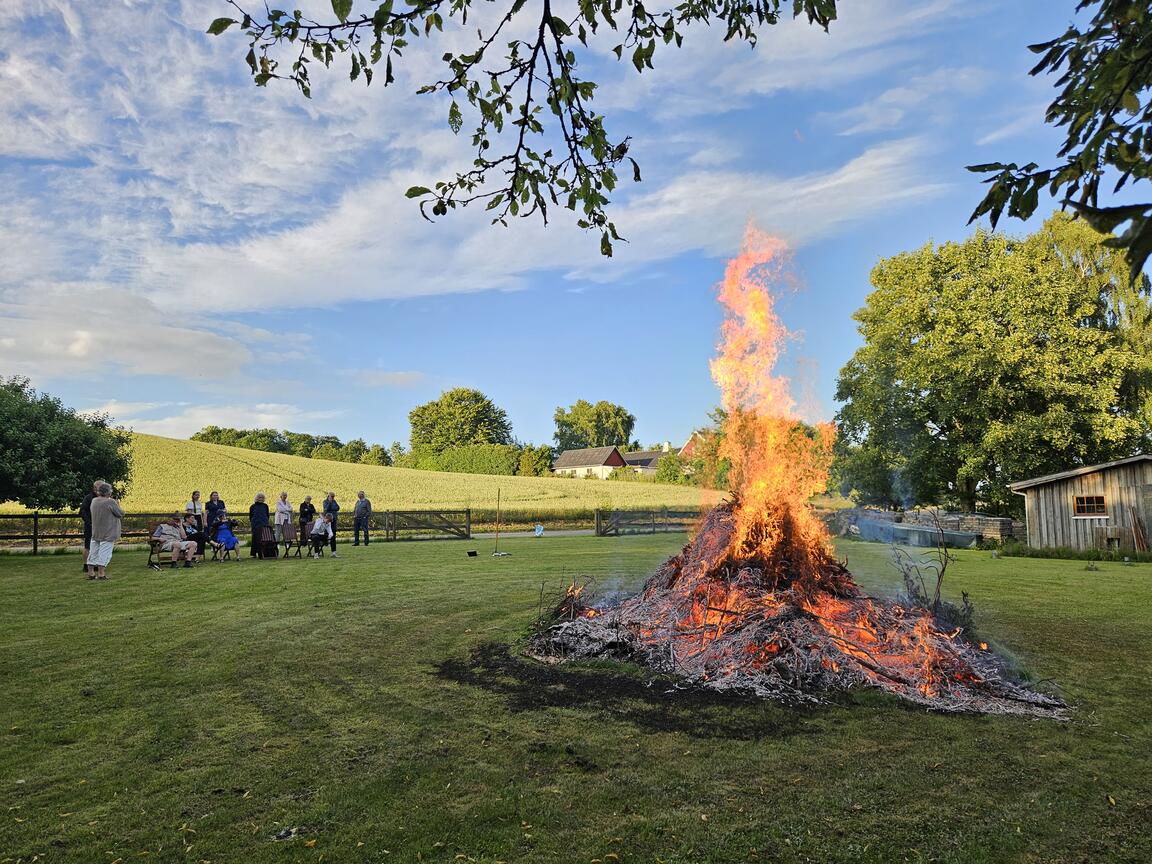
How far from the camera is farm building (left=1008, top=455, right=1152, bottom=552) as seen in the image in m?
21.9

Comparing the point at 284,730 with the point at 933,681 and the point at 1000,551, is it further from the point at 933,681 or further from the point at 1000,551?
the point at 1000,551

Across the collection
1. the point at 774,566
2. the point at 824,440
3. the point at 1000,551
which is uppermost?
the point at 824,440

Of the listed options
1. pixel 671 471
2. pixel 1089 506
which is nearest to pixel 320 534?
pixel 1089 506

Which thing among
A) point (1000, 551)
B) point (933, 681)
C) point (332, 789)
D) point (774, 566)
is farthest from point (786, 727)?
point (1000, 551)

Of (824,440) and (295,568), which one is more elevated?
(824,440)

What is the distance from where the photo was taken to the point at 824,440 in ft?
28.8

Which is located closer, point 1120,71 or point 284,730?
point 1120,71

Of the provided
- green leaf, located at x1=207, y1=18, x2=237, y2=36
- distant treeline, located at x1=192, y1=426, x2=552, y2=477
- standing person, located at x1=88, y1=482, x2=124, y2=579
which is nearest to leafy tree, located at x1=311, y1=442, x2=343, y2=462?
distant treeline, located at x1=192, y1=426, x2=552, y2=477

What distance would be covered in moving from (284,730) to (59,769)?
1427mm

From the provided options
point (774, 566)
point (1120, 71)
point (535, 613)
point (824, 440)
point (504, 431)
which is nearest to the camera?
point (1120, 71)

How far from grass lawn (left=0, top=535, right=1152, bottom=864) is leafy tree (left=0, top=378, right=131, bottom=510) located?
1360 cm

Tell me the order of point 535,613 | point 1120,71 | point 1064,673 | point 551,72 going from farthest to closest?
point 535,613 → point 1064,673 → point 551,72 → point 1120,71

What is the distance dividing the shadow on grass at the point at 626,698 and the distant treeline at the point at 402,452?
65.2m

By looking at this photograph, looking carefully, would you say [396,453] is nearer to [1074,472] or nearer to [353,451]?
[353,451]
